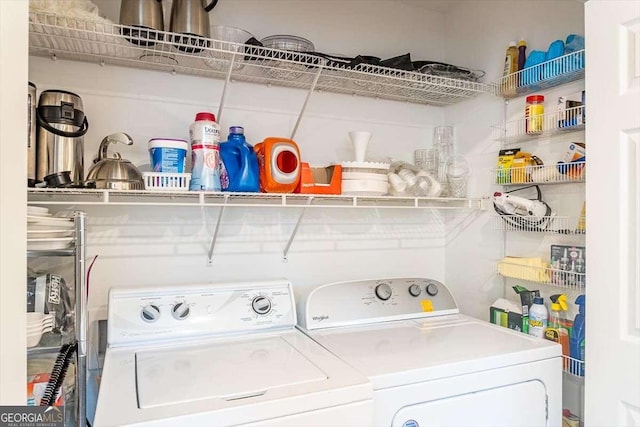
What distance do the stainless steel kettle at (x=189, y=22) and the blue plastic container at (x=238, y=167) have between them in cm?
34

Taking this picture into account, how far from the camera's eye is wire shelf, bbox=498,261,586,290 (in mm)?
1622

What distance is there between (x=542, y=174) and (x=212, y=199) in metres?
1.37

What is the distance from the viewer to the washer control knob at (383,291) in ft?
6.19

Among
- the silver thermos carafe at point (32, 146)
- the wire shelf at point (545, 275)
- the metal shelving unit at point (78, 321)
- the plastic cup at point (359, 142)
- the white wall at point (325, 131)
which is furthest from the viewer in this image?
the plastic cup at point (359, 142)

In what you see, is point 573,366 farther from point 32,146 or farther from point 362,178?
point 32,146

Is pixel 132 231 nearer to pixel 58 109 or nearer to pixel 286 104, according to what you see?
pixel 58 109

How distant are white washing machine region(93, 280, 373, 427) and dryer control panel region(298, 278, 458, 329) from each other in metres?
0.10

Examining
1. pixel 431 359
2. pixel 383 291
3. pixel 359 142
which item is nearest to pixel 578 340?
pixel 431 359

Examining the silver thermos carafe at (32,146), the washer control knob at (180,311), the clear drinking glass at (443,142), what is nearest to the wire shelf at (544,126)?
the clear drinking glass at (443,142)

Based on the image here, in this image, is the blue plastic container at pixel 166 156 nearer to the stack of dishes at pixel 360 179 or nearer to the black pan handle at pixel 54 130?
the black pan handle at pixel 54 130

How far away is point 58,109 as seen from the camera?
137cm

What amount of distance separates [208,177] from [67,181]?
0.45 metres

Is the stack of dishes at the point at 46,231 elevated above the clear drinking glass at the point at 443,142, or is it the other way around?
the clear drinking glass at the point at 443,142

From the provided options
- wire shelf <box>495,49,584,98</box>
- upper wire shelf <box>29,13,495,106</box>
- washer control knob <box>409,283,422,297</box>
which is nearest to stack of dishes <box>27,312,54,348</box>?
upper wire shelf <box>29,13,495,106</box>
